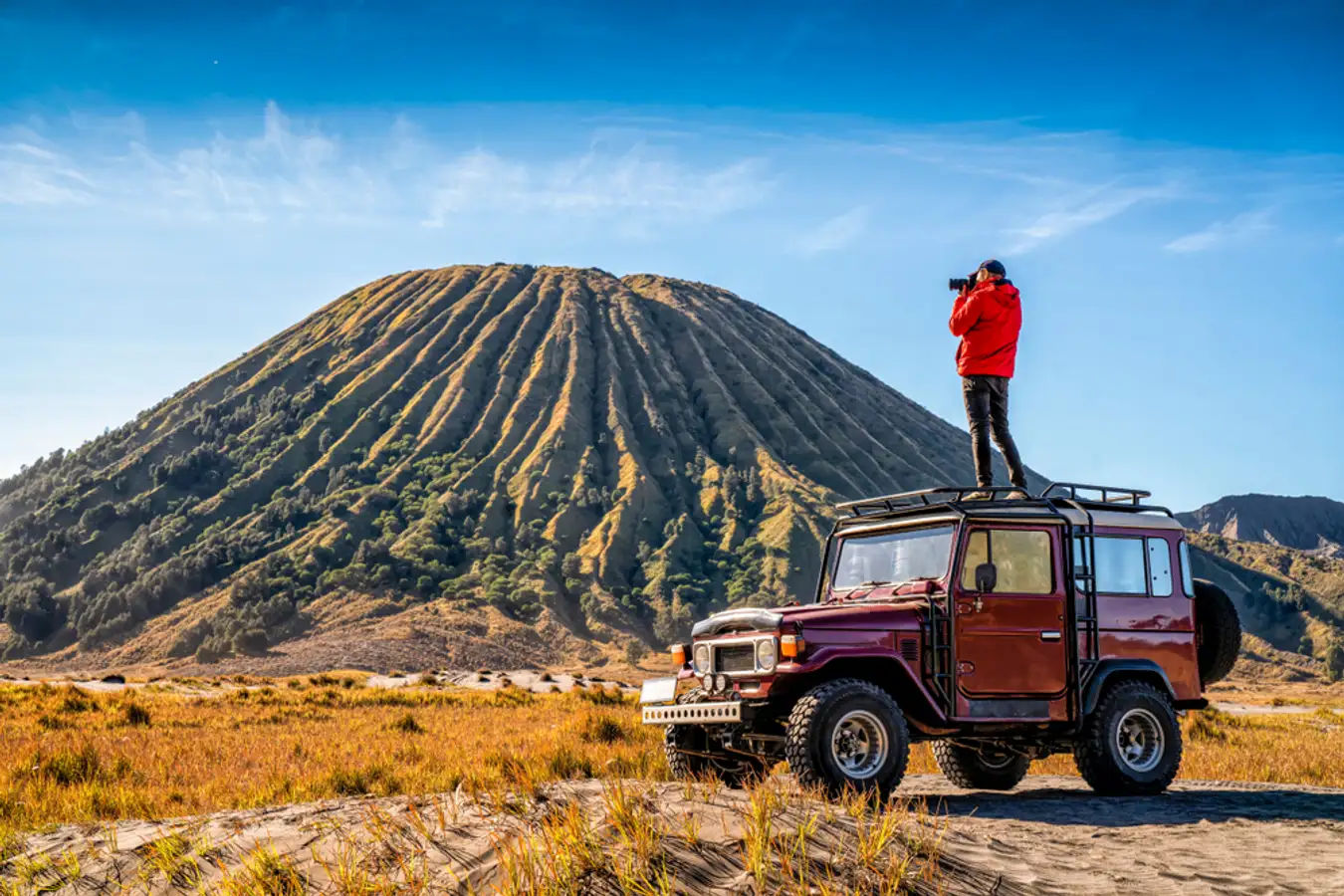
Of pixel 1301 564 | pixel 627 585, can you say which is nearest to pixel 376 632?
pixel 627 585

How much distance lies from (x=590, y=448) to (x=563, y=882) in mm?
79889

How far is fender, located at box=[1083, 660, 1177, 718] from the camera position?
11.0m

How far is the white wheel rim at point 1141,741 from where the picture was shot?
1127 cm

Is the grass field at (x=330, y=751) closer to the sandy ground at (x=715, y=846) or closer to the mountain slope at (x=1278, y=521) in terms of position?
the sandy ground at (x=715, y=846)

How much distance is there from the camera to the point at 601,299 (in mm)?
113250

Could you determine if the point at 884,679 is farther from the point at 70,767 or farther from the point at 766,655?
the point at 70,767

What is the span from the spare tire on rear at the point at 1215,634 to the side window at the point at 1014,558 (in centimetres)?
231

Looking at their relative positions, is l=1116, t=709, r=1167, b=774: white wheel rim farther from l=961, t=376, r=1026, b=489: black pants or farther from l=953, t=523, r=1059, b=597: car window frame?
l=961, t=376, r=1026, b=489: black pants

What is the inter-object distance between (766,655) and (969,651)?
1994mm

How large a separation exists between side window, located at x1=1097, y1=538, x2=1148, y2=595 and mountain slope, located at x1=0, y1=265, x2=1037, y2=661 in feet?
172

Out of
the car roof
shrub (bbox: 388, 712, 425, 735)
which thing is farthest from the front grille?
shrub (bbox: 388, 712, 425, 735)

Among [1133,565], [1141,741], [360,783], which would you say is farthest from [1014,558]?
[360,783]

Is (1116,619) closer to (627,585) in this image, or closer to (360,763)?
(360,763)

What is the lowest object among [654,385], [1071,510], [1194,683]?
[1194,683]
